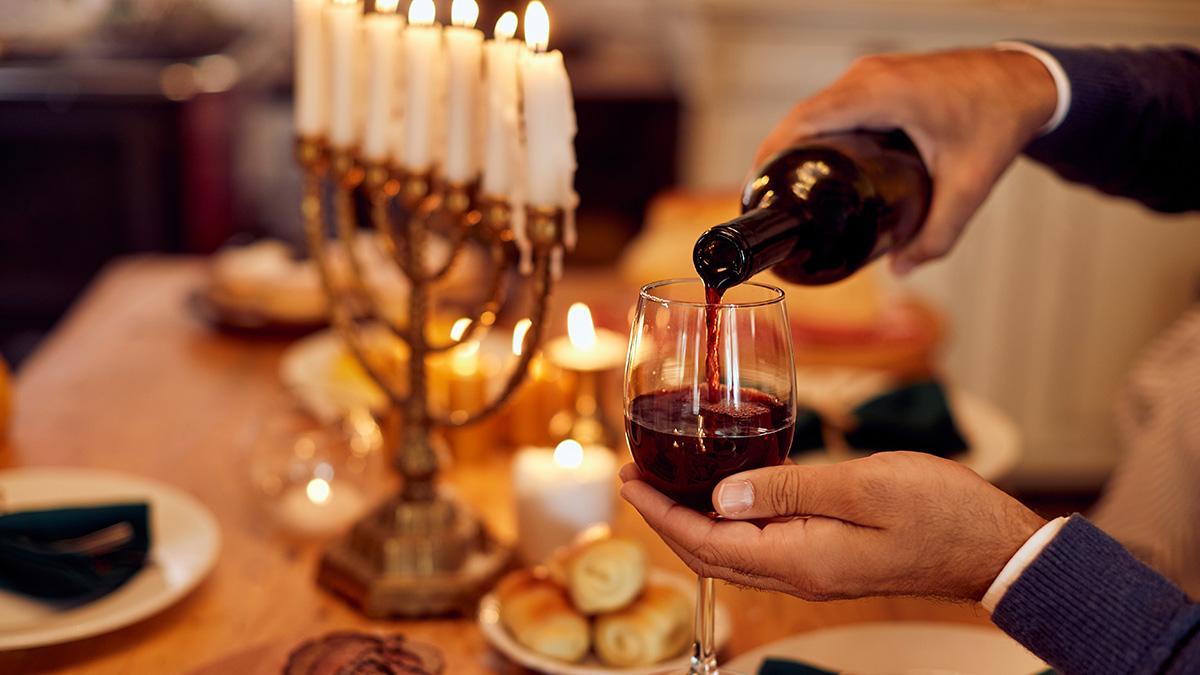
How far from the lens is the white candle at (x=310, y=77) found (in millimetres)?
1085

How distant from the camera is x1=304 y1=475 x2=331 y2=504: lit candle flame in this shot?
1.27 m

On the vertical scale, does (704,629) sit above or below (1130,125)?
below

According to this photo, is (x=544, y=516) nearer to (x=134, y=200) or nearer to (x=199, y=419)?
(x=199, y=419)

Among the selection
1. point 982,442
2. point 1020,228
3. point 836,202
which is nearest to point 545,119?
point 836,202

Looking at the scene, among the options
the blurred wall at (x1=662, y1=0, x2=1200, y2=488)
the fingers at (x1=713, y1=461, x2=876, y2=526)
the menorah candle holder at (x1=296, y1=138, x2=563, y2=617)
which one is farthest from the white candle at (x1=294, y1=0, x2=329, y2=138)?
the blurred wall at (x1=662, y1=0, x2=1200, y2=488)

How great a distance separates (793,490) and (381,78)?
526mm

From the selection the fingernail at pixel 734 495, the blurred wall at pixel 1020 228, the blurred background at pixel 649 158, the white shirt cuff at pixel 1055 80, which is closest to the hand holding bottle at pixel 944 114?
the white shirt cuff at pixel 1055 80

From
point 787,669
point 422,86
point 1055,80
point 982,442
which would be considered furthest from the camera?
point 982,442

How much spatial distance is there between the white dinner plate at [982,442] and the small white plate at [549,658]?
39 centimetres

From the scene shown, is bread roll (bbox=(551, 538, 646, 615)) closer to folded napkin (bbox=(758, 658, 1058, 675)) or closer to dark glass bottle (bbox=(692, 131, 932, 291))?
folded napkin (bbox=(758, 658, 1058, 675))

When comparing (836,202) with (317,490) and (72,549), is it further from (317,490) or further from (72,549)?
(72,549)

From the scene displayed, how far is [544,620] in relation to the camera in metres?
0.97

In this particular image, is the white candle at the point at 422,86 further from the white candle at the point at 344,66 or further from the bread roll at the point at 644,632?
the bread roll at the point at 644,632

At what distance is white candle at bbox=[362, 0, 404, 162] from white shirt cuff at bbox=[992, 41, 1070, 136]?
2.08 ft
